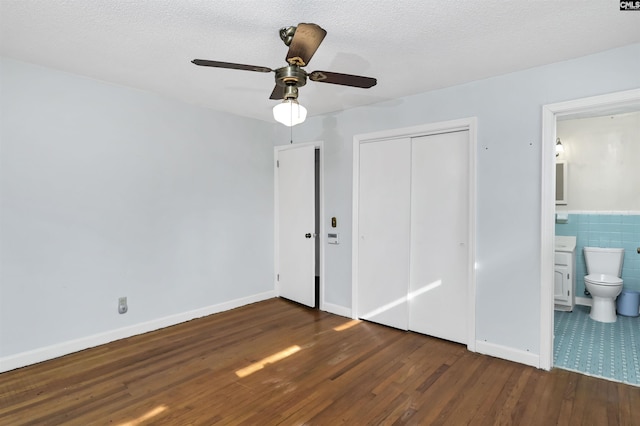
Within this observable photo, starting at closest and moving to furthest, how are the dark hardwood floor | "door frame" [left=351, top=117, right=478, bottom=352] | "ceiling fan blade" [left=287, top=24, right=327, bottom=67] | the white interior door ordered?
"ceiling fan blade" [left=287, top=24, right=327, bottom=67]
the dark hardwood floor
"door frame" [left=351, top=117, right=478, bottom=352]
the white interior door

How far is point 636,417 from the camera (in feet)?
6.99

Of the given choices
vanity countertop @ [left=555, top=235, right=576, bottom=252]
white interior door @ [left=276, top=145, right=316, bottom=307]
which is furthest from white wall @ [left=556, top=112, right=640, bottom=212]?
white interior door @ [left=276, top=145, right=316, bottom=307]

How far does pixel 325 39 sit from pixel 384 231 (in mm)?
2171

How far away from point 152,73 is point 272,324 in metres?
2.80

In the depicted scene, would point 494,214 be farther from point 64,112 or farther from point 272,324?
point 64,112

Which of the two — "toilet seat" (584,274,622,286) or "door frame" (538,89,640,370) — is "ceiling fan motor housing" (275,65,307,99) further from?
"toilet seat" (584,274,622,286)

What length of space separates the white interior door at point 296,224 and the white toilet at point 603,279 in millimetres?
3265

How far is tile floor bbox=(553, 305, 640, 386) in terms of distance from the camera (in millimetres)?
2701

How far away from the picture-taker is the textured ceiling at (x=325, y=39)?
1956mm

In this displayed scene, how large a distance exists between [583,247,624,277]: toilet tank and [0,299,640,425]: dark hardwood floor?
2.10m

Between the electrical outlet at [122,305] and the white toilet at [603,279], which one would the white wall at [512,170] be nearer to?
the white toilet at [603,279]

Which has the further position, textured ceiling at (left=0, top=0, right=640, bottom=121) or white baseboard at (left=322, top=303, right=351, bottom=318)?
white baseboard at (left=322, top=303, right=351, bottom=318)

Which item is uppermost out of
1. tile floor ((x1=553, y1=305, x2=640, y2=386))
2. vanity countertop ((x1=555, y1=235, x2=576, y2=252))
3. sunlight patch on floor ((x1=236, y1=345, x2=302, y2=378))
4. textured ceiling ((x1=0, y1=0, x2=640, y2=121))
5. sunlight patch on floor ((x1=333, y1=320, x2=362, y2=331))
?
textured ceiling ((x1=0, y1=0, x2=640, y2=121))

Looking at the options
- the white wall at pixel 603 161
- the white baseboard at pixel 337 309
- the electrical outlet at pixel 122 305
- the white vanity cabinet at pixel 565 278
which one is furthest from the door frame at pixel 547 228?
the electrical outlet at pixel 122 305
